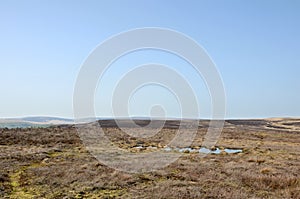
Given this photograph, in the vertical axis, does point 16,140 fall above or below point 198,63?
below

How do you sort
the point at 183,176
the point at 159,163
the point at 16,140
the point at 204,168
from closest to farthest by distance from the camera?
1. the point at 183,176
2. the point at 204,168
3. the point at 159,163
4. the point at 16,140

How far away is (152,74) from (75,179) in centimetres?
2121

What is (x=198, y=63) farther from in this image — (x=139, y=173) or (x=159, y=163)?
(x=139, y=173)

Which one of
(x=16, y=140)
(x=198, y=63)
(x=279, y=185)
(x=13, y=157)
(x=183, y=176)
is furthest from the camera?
(x=16, y=140)

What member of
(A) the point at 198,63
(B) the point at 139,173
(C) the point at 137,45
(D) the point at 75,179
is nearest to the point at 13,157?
(D) the point at 75,179

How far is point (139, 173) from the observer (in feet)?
60.6

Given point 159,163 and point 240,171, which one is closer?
point 240,171

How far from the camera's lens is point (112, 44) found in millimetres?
25812

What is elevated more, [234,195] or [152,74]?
[152,74]

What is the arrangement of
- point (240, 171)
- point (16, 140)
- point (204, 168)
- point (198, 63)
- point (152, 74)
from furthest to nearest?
point (16, 140), point (152, 74), point (198, 63), point (204, 168), point (240, 171)

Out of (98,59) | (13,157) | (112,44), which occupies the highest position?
(112,44)

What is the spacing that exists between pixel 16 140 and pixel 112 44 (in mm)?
21720

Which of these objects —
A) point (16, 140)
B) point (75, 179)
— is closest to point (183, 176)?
point (75, 179)

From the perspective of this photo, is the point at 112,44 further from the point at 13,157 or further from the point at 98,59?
the point at 13,157
